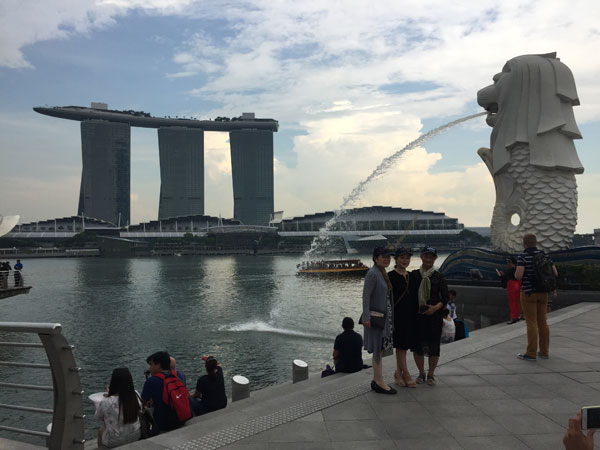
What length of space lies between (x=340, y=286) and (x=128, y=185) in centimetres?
17137

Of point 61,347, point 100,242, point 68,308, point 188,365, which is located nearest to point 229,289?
point 68,308

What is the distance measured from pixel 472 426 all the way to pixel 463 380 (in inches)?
63.2

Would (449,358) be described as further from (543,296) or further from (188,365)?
(188,365)

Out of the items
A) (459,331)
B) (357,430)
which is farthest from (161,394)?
(459,331)

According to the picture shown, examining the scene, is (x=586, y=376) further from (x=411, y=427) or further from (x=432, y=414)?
(x=411, y=427)

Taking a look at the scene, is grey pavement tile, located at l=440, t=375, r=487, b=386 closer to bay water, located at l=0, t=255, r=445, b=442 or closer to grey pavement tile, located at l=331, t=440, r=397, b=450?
grey pavement tile, located at l=331, t=440, r=397, b=450

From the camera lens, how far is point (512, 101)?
18922 millimetres

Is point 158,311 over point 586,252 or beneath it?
beneath

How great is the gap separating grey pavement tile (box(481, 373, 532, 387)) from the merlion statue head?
13.4 metres

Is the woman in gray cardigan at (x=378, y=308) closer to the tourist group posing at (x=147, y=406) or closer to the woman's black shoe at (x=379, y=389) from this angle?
the woman's black shoe at (x=379, y=389)

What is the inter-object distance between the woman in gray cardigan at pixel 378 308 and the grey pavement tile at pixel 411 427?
0.86 metres

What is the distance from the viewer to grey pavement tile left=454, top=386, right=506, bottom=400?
563 centimetres

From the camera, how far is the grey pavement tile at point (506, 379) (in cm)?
615

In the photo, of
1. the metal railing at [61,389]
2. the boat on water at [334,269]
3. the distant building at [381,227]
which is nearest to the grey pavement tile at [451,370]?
the metal railing at [61,389]
